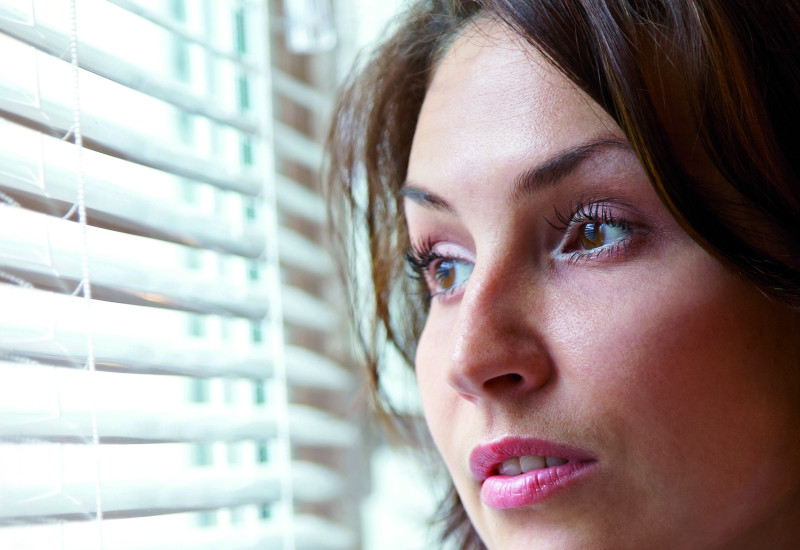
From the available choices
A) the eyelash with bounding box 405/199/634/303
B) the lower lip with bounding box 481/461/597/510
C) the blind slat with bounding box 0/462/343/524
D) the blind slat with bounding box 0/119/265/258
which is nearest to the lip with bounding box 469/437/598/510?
the lower lip with bounding box 481/461/597/510

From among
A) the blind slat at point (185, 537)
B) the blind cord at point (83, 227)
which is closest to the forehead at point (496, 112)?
the blind cord at point (83, 227)

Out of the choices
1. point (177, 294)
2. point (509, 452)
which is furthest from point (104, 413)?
point (509, 452)

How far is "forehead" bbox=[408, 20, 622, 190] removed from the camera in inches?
30.3

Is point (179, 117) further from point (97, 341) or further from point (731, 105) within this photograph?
point (731, 105)

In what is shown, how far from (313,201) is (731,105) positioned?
717 millimetres

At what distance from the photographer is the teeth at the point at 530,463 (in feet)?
2.58

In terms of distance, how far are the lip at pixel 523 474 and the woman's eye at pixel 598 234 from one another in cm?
20

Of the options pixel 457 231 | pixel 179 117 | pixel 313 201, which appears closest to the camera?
pixel 457 231

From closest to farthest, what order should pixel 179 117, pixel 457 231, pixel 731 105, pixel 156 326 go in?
pixel 731 105 < pixel 457 231 < pixel 156 326 < pixel 179 117

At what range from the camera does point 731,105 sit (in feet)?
2.42

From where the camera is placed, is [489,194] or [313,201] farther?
[313,201]

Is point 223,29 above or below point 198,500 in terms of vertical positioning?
above

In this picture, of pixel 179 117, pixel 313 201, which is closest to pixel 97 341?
pixel 179 117

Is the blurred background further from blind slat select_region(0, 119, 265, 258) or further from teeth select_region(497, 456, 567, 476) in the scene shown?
teeth select_region(497, 456, 567, 476)
